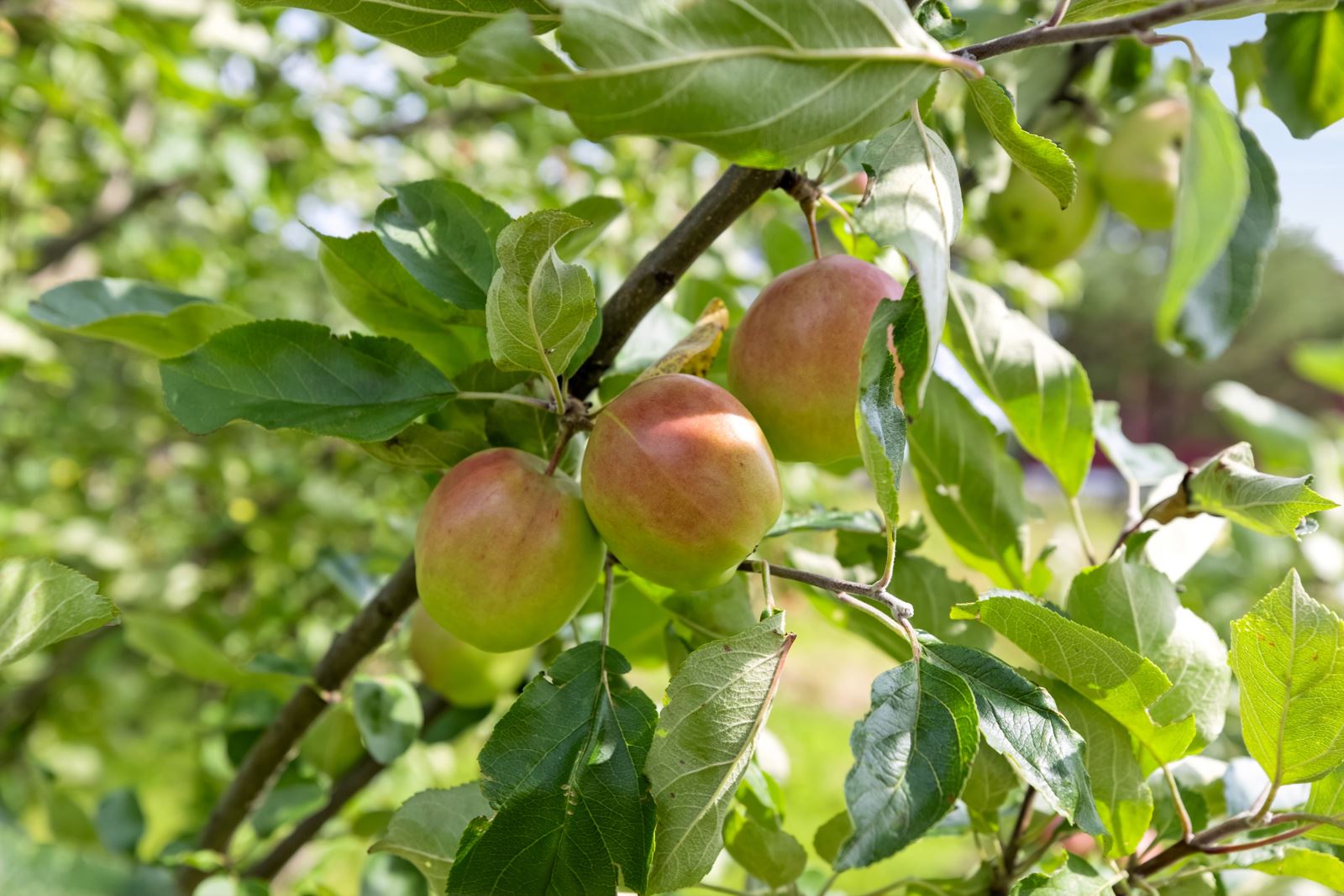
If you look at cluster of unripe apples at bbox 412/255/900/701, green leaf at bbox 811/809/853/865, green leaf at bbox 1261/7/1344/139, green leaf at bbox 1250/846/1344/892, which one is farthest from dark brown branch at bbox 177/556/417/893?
green leaf at bbox 1261/7/1344/139

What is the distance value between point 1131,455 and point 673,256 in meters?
0.52

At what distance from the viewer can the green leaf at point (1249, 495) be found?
21.1 inches

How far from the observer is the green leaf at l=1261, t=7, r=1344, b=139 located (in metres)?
0.77

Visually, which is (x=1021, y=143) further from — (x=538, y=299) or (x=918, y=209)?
(x=538, y=299)

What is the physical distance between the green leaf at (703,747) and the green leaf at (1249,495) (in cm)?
32

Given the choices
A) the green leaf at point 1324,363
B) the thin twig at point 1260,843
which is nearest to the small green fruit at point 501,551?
the thin twig at point 1260,843

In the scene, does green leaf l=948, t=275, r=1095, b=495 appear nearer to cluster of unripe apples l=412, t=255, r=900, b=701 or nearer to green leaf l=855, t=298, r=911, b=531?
cluster of unripe apples l=412, t=255, r=900, b=701

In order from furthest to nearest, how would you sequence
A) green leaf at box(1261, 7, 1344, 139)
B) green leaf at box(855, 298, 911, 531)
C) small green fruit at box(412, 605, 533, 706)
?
small green fruit at box(412, 605, 533, 706)
green leaf at box(1261, 7, 1344, 139)
green leaf at box(855, 298, 911, 531)

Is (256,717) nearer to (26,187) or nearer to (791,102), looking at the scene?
(791,102)

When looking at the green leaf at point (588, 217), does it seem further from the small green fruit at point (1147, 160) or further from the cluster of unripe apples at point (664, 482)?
the small green fruit at point (1147, 160)

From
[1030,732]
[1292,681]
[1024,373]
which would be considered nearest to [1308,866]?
[1292,681]

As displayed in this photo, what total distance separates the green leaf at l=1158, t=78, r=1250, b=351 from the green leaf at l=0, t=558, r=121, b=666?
1.61 feet

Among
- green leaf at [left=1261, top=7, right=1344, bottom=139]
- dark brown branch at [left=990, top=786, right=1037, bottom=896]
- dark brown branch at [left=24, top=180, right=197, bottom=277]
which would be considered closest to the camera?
dark brown branch at [left=990, top=786, right=1037, bottom=896]

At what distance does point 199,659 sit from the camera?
88 centimetres
